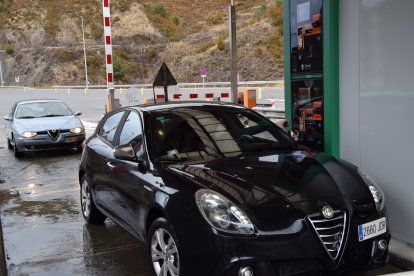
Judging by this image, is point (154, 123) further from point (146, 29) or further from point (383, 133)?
point (146, 29)

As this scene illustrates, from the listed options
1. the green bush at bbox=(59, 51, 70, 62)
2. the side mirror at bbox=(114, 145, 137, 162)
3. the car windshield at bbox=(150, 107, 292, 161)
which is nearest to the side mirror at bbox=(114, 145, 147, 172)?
the side mirror at bbox=(114, 145, 137, 162)

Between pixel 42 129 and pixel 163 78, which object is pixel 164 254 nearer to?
pixel 163 78

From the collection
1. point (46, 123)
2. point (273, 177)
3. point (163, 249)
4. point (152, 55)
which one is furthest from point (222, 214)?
point (152, 55)

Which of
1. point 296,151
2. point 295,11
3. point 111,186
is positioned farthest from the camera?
point 295,11

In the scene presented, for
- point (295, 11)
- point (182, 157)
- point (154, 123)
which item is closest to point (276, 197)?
point (182, 157)

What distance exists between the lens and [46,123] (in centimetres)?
1152

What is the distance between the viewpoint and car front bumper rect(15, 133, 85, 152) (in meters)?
11.1

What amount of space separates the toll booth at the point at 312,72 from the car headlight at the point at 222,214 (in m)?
2.10

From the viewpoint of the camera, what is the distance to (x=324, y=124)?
18.7ft

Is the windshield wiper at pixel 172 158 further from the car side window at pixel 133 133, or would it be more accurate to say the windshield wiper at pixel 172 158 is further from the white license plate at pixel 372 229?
the white license plate at pixel 372 229

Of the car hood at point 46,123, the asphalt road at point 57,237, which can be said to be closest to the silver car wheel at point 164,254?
the asphalt road at point 57,237

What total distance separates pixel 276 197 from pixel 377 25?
236 centimetres

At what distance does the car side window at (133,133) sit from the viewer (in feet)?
14.5

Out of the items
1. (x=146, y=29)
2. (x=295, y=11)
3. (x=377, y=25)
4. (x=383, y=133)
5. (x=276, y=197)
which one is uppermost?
(x=146, y=29)
